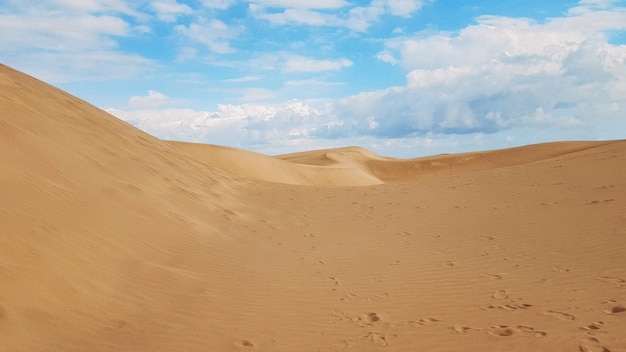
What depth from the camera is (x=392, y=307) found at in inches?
232

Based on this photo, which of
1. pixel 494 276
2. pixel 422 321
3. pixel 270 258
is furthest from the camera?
pixel 270 258

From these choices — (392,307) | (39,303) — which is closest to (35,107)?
(39,303)

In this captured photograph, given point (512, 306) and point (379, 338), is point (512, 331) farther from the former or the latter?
point (379, 338)

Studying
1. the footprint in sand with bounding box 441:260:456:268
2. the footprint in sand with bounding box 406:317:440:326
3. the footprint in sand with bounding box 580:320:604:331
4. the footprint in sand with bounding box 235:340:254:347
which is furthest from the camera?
the footprint in sand with bounding box 441:260:456:268

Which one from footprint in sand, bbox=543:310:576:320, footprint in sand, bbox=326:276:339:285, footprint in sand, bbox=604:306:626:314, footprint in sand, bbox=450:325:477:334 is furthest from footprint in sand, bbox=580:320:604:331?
footprint in sand, bbox=326:276:339:285

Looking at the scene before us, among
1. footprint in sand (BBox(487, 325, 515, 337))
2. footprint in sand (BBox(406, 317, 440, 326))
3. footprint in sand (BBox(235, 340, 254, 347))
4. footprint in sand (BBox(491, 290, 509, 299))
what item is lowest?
footprint in sand (BBox(235, 340, 254, 347))

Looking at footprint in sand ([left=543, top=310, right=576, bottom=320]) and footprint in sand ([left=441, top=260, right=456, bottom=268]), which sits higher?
footprint in sand ([left=441, top=260, right=456, bottom=268])

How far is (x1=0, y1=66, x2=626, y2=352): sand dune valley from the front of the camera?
495cm

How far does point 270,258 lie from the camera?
824 centimetres

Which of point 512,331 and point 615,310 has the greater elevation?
point 615,310

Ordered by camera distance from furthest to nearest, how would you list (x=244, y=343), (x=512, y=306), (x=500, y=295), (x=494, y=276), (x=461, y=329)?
1. (x=494, y=276)
2. (x=500, y=295)
3. (x=512, y=306)
4. (x=461, y=329)
5. (x=244, y=343)

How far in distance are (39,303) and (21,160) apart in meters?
3.68

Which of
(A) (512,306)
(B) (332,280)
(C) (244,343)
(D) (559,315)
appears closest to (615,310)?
(D) (559,315)

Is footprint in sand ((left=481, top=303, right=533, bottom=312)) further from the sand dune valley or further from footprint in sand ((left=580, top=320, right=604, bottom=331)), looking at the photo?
footprint in sand ((left=580, top=320, right=604, bottom=331))
